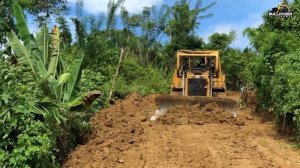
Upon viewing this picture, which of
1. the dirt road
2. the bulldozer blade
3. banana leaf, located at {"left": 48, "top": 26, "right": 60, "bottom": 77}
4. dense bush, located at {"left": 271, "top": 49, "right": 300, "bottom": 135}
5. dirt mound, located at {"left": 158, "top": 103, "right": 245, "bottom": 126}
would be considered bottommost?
the dirt road

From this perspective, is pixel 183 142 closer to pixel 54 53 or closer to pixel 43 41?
pixel 54 53

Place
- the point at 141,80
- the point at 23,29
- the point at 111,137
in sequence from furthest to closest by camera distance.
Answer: the point at 141,80 → the point at 23,29 → the point at 111,137

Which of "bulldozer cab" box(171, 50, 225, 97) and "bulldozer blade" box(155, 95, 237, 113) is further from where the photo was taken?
"bulldozer cab" box(171, 50, 225, 97)

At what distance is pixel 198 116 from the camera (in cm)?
1517

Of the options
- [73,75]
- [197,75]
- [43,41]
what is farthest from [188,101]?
[43,41]

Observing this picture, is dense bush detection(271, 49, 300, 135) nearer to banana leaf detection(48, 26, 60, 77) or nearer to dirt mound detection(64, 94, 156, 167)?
dirt mound detection(64, 94, 156, 167)

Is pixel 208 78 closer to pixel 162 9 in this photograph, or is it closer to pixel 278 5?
pixel 278 5

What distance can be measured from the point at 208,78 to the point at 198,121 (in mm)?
5303

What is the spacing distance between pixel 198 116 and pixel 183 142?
148 inches

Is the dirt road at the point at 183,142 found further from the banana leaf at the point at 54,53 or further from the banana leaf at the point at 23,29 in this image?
the banana leaf at the point at 23,29

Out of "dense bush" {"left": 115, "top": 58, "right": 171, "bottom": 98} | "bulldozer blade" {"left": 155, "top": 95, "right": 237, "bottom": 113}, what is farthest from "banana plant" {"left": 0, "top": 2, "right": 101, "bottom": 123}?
"dense bush" {"left": 115, "top": 58, "right": 171, "bottom": 98}

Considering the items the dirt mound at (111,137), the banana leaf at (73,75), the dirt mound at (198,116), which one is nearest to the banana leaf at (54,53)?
the banana leaf at (73,75)

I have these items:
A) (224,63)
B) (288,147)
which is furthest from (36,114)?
(224,63)

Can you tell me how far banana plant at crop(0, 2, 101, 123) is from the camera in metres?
11.7
